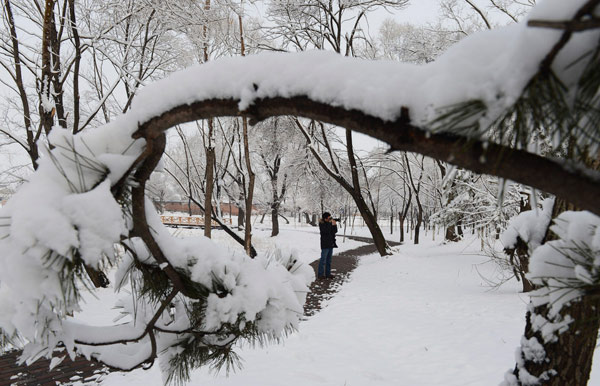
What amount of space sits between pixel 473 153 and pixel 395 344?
179 inches

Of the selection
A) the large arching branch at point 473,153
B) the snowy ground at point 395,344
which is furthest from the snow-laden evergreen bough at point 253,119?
the snowy ground at point 395,344

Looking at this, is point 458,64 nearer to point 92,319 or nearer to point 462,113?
point 462,113

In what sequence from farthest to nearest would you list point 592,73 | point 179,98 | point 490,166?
point 179,98 < point 490,166 < point 592,73

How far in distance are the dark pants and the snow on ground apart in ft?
4.86

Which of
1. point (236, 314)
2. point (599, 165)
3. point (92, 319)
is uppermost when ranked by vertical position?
point (599, 165)

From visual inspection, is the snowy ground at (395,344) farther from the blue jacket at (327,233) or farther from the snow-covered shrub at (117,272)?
the blue jacket at (327,233)

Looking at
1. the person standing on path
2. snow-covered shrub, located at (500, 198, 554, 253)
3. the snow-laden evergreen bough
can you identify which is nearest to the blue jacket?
the person standing on path

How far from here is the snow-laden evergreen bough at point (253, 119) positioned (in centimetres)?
57

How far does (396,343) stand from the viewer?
458cm

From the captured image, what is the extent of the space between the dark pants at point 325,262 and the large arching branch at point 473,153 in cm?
892

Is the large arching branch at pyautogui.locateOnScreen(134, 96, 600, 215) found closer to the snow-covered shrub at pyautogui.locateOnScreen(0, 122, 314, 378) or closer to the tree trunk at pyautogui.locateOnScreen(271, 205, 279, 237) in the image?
the snow-covered shrub at pyautogui.locateOnScreen(0, 122, 314, 378)

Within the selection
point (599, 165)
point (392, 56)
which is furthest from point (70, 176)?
point (392, 56)

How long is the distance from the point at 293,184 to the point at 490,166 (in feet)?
78.1

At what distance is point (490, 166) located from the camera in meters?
0.65
